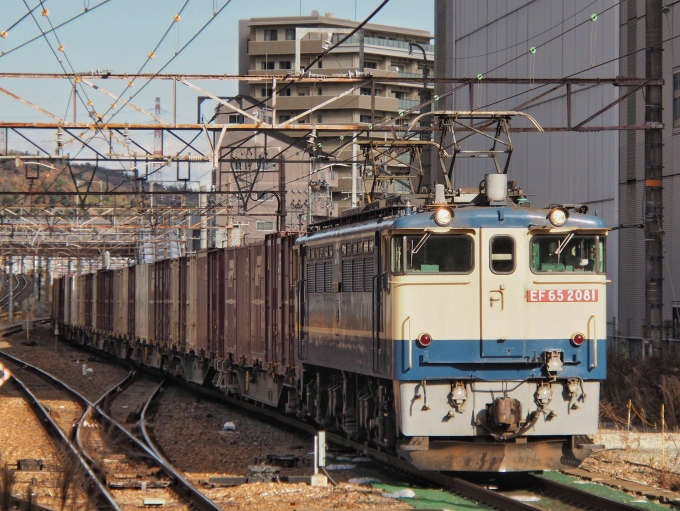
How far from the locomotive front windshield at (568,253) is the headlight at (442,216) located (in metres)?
1.06

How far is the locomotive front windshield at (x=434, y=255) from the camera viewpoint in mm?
11883

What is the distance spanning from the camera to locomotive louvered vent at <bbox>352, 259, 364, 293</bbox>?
1309cm

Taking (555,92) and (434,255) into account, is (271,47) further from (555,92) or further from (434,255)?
(434,255)

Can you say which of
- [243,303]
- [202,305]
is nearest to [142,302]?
[202,305]

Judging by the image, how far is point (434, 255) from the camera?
39.3ft

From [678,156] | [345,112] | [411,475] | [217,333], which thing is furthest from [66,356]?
[345,112]

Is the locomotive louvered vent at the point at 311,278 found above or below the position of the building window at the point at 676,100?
below

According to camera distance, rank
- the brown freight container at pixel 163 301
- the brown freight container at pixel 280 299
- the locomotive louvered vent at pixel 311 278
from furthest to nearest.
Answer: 1. the brown freight container at pixel 163 301
2. the brown freight container at pixel 280 299
3. the locomotive louvered vent at pixel 311 278

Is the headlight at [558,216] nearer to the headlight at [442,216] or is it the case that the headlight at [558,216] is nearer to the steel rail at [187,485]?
the headlight at [442,216]

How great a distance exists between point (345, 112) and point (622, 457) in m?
75.4

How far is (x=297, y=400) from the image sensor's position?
1777cm

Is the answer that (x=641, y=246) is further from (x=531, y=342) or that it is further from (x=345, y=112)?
(x=345, y=112)

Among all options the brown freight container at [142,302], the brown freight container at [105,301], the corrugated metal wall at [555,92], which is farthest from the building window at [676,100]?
the brown freight container at [105,301]

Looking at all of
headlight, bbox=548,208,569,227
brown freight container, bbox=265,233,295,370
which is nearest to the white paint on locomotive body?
headlight, bbox=548,208,569,227
